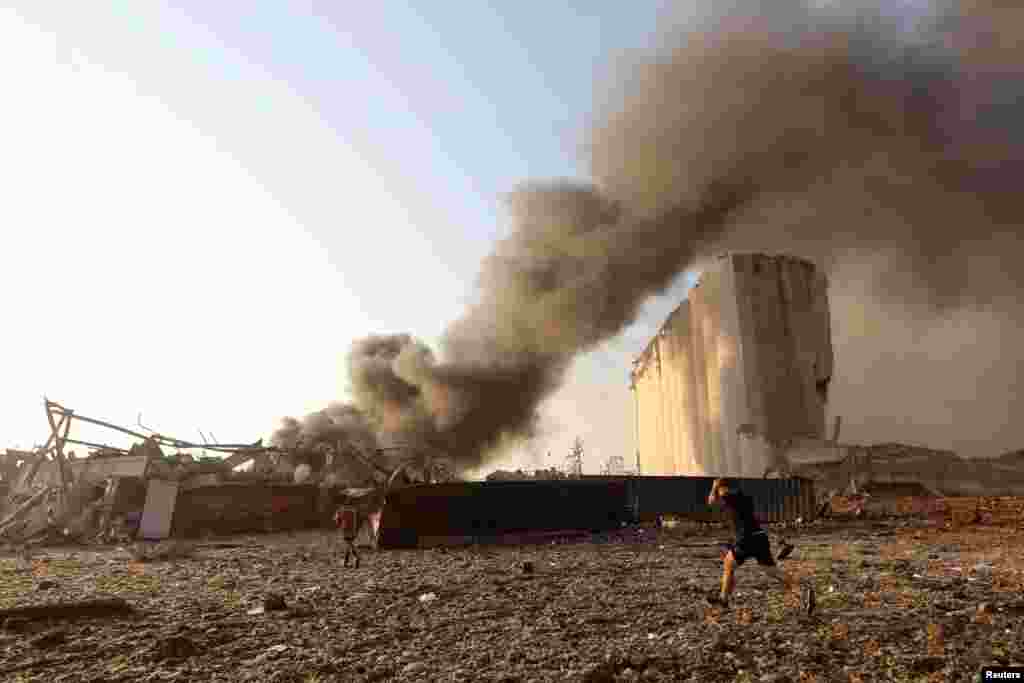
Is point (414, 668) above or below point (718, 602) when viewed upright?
below

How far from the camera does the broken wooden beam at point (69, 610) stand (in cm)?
591

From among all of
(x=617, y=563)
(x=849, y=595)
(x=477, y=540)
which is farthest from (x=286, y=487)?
(x=849, y=595)

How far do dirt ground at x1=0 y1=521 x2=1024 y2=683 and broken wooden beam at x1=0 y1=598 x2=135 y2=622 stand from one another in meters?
0.17

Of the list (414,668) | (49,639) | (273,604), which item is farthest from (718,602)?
(49,639)

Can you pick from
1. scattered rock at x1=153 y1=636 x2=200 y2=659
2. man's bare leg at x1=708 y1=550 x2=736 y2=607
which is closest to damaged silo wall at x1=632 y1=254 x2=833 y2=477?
man's bare leg at x1=708 y1=550 x2=736 y2=607

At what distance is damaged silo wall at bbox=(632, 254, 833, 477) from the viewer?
23.3 metres

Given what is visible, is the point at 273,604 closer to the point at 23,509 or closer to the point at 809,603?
the point at 809,603

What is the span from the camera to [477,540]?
41.9 ft

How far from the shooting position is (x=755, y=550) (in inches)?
209

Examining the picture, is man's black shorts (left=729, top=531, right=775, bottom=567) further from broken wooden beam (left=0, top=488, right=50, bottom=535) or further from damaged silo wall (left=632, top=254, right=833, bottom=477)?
damaged silo wall (left=632, top=254, right=833, bottom=477)

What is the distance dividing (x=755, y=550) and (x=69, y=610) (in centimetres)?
676

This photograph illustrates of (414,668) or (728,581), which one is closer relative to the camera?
(414,668)

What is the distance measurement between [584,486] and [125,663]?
1093 centimetres

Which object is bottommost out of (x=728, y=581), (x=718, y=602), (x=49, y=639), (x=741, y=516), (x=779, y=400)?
(x=49, y=639)
